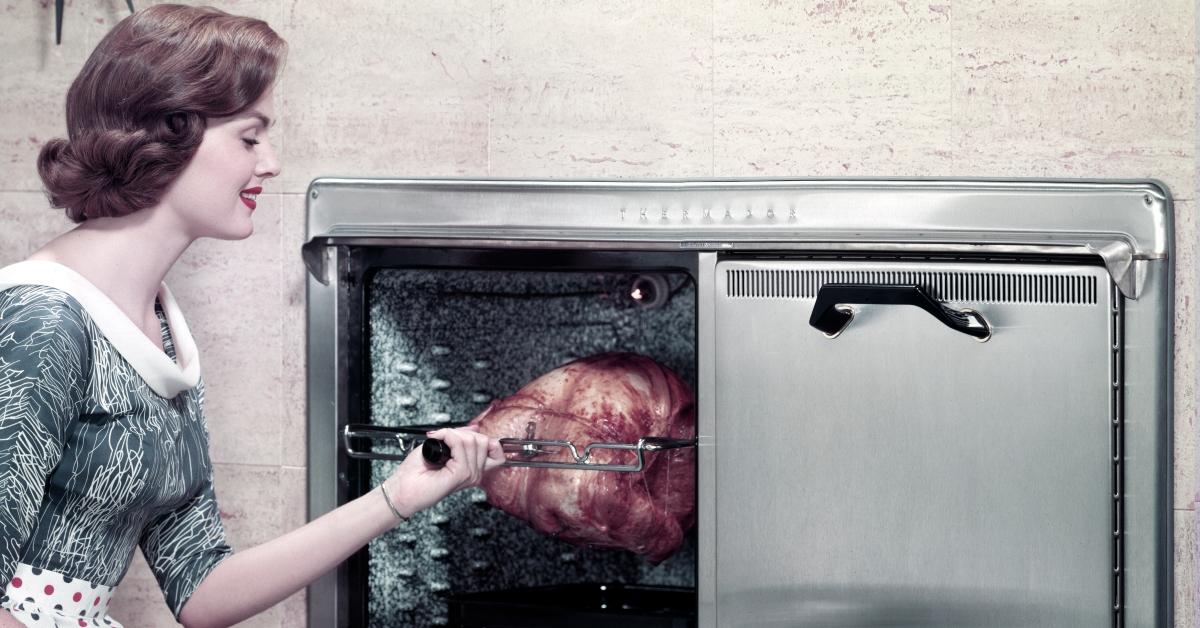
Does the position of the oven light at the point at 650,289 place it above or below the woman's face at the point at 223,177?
below

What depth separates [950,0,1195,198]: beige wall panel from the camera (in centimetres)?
122

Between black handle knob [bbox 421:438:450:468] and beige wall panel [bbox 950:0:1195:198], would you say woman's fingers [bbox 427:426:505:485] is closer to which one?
black handle knob [bbox 421:438:450:468]

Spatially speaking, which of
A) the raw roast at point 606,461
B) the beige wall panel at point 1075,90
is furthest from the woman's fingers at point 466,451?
the beige wall panel at point 1075,90

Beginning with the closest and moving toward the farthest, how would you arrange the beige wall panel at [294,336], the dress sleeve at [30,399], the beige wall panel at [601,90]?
the dress sleeve at [30,399]
the beige wall panel at [601,90]
the beige wall panel at [294,336]

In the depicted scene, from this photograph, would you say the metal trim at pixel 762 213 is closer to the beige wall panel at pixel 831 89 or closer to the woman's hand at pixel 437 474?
the beige wall panel at pixel 831 89

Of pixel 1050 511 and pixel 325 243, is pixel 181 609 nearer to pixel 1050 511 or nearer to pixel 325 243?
pixel 325 243

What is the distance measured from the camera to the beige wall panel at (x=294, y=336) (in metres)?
1.48

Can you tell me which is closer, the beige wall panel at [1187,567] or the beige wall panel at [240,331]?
the beige wall panel at [1187,567]

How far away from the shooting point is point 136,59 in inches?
42.2

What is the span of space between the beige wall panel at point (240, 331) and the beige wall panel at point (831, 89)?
0.58m

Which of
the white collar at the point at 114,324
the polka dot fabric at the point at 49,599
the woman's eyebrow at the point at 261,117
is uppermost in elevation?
the woman's eyebrow at the point at 261,117

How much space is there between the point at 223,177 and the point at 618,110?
1.51ft

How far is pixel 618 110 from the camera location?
54.1 inches

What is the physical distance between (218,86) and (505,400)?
1.80ft
